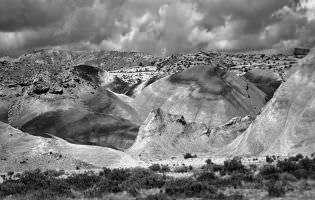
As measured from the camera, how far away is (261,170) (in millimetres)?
22781

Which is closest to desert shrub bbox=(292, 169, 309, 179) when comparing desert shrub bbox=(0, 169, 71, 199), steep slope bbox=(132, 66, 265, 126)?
desert shrub bbox=(0, 169, 71, 199)

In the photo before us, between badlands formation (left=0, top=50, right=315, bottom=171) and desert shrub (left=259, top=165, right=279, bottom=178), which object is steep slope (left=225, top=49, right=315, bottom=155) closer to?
badlands formation (left=0, top=50, right=315, bottom=171)

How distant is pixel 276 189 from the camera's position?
18453mm

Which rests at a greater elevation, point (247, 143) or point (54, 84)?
point (54, 84)

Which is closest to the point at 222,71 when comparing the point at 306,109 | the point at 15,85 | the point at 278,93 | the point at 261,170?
the point at 15,85

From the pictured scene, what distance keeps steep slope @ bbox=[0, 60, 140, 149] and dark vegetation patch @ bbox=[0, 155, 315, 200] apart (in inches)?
1786

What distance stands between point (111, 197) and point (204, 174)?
5.48 m

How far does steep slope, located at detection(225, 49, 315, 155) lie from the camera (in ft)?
109

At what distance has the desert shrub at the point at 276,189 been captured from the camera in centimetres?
1806

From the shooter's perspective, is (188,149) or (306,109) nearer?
(306,109)

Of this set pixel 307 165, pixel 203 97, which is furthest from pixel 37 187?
pixel 203 97

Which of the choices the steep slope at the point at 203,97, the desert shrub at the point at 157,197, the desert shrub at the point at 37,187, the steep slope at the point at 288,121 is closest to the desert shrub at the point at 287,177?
the desert shrub at the point at 157,197

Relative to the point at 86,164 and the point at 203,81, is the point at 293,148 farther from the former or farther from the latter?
the point at 203,81

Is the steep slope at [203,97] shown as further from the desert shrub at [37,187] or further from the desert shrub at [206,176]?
the desert shrub at [37,187]
